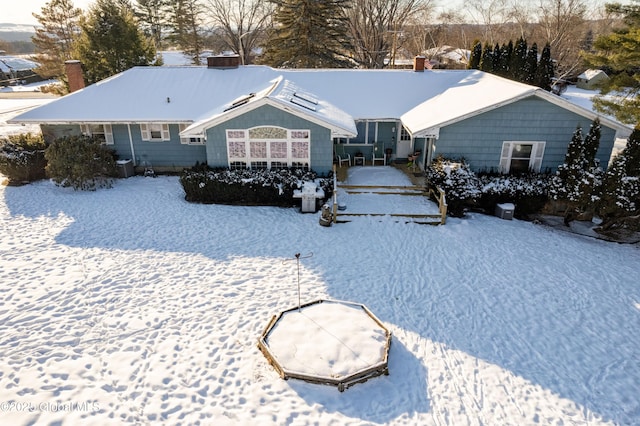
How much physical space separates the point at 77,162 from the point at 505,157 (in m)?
18.5

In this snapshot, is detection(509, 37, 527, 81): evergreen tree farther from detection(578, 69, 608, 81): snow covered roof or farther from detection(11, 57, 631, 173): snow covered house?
detection(578, 69, 608, 81): snow covered roof

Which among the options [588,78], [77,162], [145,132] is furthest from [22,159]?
[588,78]

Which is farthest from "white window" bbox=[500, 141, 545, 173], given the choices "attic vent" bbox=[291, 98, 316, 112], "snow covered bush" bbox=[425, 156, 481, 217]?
"attic vent" bbox=[291, 98, 316, 112]

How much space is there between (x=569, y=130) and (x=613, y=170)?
289 centimetres

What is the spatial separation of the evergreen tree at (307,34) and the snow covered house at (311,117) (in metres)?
12.7

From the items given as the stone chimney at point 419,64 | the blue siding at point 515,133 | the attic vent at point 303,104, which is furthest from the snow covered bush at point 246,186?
the stone chimney at point 419,64

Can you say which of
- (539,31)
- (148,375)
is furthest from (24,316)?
(539,31)

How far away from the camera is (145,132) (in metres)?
19.5

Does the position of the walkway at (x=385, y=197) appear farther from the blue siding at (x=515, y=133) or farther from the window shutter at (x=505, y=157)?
the window shutter at (x=505, y=157)

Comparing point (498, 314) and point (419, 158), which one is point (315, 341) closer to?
point (498, 314)

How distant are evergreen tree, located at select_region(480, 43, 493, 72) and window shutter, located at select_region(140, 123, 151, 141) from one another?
75.8ft

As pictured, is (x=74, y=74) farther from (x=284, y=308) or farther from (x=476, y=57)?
(x=476, y=57)

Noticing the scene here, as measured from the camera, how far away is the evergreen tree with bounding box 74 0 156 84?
26.4 metres

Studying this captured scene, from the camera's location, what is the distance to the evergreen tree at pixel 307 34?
33625mm
